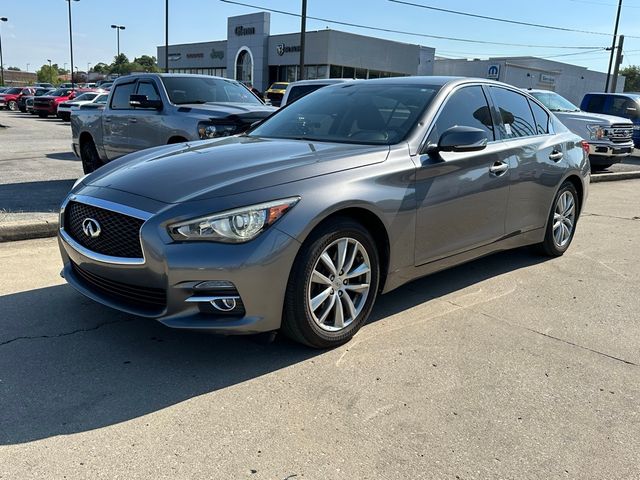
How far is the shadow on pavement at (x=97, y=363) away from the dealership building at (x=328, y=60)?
38.5 meters

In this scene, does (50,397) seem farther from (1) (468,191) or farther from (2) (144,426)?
(1) (468,191)

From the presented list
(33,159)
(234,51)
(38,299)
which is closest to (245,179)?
(38,299)

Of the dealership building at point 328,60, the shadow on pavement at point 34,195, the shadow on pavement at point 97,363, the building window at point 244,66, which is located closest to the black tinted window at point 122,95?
the shadow on pavement at point 34,195

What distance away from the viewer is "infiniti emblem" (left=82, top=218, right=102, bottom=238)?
133 inches

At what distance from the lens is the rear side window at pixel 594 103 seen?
17.8 metres

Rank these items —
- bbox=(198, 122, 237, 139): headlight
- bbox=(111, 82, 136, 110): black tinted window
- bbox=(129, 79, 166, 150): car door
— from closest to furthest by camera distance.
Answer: bbox=(198, 122, 237, 139): headlight, bbox=(129, 79, 166, 150): car door, bbox=(111, 82, 136, 110): black tinted window

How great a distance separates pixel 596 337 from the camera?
13.0 feet

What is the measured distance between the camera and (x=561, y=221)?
5.77 m

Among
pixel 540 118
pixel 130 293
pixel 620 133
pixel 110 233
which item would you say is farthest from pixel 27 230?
pixel 620 133

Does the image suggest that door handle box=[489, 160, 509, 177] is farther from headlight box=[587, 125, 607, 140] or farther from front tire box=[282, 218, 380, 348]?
headlight box=[587, 125, 607, 140]

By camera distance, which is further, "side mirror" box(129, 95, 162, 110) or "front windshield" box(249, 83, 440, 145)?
"side mirror" box(129, 95, 162, 110)

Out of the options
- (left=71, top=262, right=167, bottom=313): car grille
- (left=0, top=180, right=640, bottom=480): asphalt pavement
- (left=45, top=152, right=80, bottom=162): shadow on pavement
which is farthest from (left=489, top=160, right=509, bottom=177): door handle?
(left=45, top=152, right=80, bottom=162): shadow on pavement

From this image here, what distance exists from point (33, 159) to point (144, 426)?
429 inches

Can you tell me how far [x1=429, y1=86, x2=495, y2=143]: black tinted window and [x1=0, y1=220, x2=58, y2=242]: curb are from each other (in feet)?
13.4
